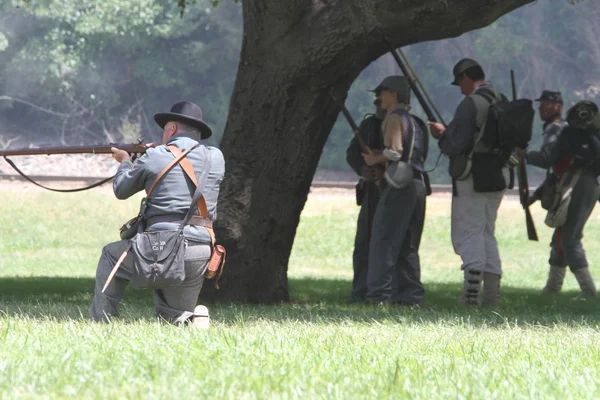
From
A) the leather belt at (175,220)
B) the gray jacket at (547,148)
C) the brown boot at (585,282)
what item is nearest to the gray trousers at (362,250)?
the gray jacket at (547,148)

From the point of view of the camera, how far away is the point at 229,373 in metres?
5.55

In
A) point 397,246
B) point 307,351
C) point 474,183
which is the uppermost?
point 474,183

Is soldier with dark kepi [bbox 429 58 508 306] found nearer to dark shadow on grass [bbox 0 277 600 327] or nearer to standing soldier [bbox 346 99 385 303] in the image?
dark shadow on grass [bbox 0 277 600 327]

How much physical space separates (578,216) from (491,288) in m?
2.39

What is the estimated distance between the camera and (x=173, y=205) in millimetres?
7926

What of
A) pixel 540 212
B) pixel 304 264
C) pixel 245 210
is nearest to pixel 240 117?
pixel 245 210

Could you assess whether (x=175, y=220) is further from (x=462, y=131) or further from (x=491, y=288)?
(x=491, y=288)

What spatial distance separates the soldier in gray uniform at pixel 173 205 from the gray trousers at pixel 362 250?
4426mm

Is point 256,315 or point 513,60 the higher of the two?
point 513,60

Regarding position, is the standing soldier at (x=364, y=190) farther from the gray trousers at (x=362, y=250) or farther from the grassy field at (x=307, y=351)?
the grassy field at (x=307, y=351)

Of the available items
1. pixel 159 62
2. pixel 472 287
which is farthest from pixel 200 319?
pixel 159 62

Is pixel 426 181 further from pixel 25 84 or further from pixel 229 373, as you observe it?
pixel 25 84

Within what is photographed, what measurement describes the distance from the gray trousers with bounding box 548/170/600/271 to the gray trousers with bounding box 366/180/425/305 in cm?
243

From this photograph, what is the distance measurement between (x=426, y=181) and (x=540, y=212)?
1683cm
